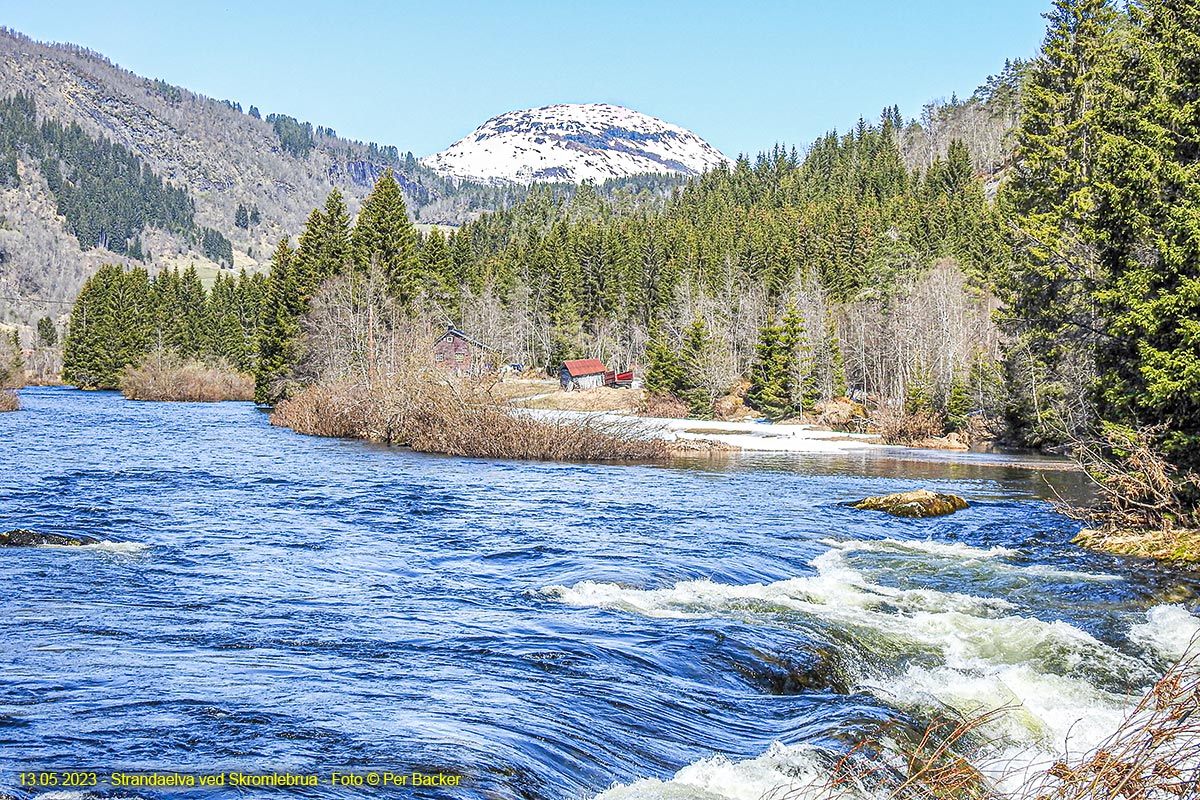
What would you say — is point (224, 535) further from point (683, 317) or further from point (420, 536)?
point (683, 317)

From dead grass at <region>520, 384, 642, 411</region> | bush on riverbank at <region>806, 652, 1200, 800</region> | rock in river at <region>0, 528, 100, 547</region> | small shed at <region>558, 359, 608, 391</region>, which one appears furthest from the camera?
small shed at <region>558, 359, 608, 391</region>

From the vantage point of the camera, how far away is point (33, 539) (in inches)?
602

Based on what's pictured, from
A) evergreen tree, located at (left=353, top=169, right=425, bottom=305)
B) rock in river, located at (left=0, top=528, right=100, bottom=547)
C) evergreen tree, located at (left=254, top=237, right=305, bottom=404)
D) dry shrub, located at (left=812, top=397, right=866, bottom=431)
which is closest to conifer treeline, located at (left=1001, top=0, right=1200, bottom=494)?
rock in river, located at (left=0, top=528, right=100, bottom=547)

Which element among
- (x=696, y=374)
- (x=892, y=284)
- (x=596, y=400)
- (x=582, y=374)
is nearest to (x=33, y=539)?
(x=696, y=374)

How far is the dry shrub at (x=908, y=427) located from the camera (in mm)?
53500

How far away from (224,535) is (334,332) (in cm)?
4410

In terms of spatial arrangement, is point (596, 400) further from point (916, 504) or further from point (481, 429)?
point (916, 504)

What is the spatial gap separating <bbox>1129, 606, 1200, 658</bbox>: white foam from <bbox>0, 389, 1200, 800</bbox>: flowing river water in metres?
0.05

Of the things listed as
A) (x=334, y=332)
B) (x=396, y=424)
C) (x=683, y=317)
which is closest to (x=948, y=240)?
(x=683, y=317)

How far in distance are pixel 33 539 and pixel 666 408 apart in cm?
6024

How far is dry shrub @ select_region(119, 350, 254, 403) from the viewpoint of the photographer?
265 feet

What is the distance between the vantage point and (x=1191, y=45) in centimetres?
1788

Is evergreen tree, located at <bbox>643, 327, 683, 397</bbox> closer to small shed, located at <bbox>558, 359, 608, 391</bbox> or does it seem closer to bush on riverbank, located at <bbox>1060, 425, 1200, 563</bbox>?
small shed, located at <bbox>558, 359, 608, 391</bbox>

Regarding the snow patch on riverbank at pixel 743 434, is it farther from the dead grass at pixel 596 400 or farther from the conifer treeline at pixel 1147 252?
the conifer treeline at pixel 1147 252
